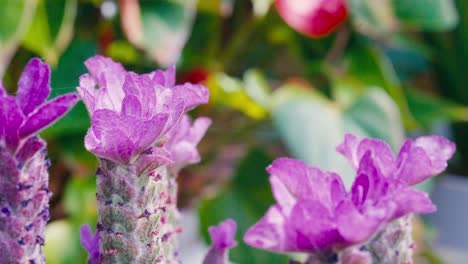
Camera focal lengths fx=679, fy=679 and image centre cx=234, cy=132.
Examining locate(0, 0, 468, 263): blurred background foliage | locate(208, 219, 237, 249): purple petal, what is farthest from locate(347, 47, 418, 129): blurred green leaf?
locate(208, 219, 237, 249): purple petal

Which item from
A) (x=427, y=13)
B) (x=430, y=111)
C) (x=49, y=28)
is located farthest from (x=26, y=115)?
(x=430, y=111)

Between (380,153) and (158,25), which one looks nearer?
(380,153)

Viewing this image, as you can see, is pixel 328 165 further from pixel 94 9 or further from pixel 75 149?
pixel 94 9

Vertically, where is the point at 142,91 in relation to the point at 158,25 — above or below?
below

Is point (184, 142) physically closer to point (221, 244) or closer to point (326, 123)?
point (221, 244)

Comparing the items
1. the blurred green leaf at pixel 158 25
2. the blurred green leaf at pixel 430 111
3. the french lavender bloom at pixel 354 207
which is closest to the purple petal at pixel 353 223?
the french lavender bloom at pixel 354 207

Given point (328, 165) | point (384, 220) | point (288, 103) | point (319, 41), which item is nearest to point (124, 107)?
point (384, 220)
